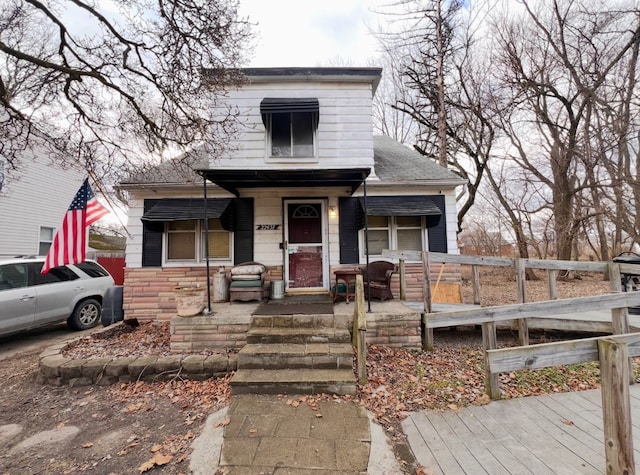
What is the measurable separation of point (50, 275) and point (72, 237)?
5.11 feet

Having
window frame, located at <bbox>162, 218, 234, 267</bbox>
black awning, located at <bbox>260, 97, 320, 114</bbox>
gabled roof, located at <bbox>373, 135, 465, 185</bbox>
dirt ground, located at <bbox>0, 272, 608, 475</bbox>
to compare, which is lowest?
dirt ground, located at <bbox>0, 272, 608, 475</bbox>

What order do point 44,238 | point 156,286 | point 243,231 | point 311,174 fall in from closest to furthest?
point 311,174 < point 156,286 < point 243,231 < point 44,238

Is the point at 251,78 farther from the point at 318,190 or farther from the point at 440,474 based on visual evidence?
the point at 440,474

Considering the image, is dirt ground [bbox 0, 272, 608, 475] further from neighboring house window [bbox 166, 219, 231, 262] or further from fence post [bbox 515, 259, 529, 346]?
neighboring house window [bbox 166, 219, 231, 262]

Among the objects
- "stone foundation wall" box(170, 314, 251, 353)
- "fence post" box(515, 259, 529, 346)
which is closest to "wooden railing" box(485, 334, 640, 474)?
"fence post" box(515, 259, 529, 346)

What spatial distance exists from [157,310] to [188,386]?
325cm

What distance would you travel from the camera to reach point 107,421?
3.02 meters

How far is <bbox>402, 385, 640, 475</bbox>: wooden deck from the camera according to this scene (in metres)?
2.16

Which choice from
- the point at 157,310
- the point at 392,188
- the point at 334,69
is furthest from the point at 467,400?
the point at 334,69

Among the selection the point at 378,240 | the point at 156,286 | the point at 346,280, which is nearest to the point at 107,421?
the point at 156,286

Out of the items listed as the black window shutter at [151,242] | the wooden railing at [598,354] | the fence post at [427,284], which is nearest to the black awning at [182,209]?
the black window shutter at [151,242]

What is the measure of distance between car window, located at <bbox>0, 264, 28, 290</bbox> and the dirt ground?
180cm

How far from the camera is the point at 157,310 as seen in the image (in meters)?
6.24

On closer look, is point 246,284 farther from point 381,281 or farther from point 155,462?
point 155,462
